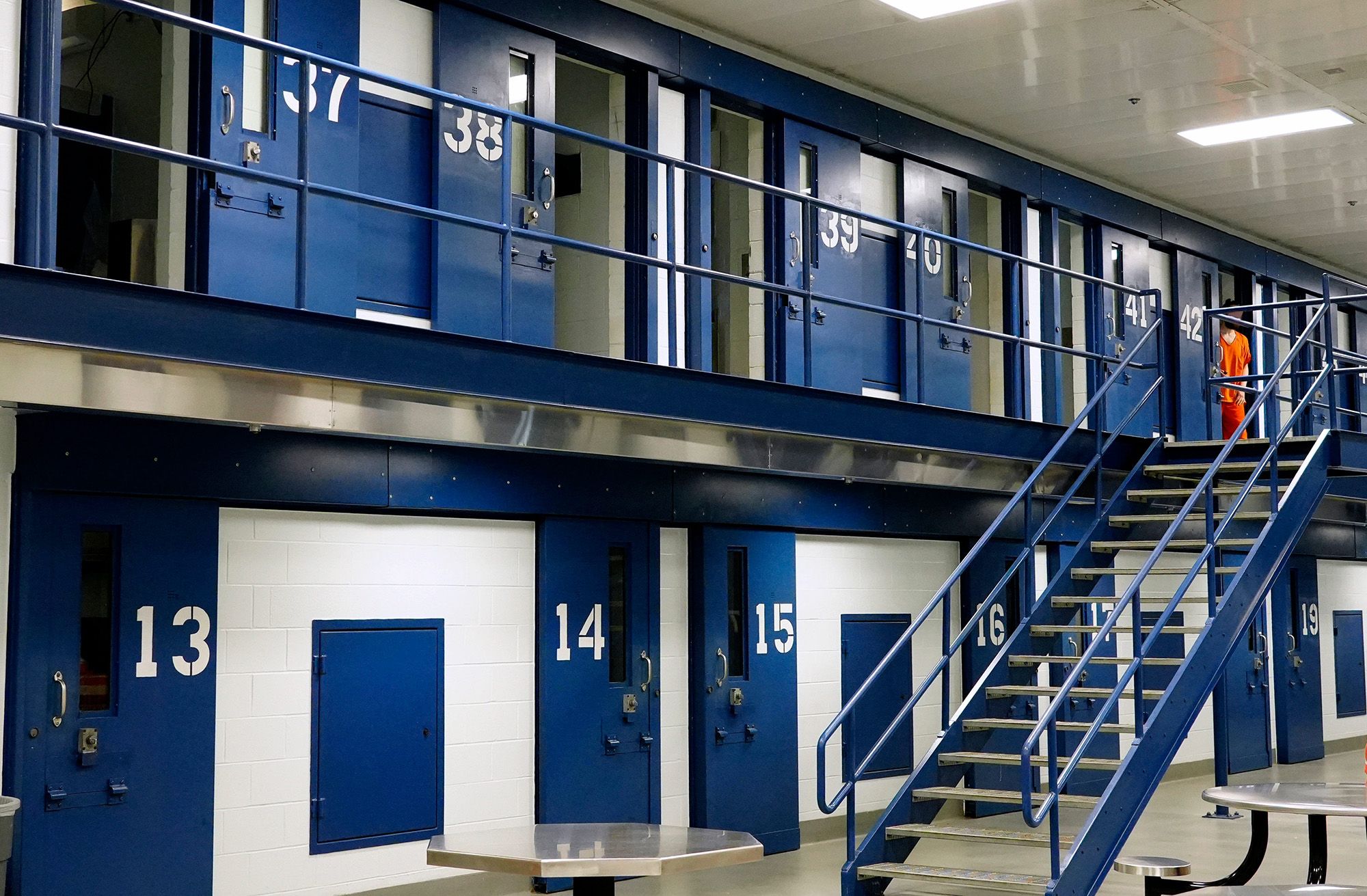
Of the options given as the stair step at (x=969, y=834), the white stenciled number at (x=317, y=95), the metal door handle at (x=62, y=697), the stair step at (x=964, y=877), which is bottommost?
the stair step at (x=964, y=877)

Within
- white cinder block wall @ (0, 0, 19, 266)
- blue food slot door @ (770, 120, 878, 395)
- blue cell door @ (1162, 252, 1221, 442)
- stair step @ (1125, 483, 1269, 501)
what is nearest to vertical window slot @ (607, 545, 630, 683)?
blue food slot door @ (770, 120, 878, 395)

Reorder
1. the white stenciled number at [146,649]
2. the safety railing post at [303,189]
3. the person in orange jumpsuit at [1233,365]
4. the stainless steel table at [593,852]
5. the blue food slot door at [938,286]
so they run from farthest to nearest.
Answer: the person in orange jumpsuit at [1233,365] → the blue food slot door at [938,286] → the white stenciled number at [146,649] → the safety railing post at [303,189] → the stainless steel table at [593,852]

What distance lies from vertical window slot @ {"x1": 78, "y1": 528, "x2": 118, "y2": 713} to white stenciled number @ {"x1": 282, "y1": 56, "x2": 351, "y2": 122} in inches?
94.6

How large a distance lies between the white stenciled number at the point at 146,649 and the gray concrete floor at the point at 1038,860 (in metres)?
1.94

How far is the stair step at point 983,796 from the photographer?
7930 mm

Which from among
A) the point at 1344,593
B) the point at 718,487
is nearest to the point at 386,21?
the point at 718,487

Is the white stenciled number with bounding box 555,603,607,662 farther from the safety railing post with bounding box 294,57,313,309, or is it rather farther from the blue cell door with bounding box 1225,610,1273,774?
the blue cell door with bounding box 1225,610,1273,774

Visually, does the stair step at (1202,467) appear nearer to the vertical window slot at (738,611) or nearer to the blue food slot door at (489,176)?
the vertical window slot at (738,611)

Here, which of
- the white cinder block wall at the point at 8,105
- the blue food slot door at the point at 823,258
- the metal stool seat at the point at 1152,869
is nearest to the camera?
the white cinder block wall at the point at 8,105

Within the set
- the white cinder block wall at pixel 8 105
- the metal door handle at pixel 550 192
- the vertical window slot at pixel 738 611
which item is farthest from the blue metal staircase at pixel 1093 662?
the white cinder block wall at pixel 8 105

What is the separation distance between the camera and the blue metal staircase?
299 inches

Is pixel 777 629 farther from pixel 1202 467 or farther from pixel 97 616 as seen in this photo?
pixel 97 616

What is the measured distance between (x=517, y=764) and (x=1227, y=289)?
1103cm

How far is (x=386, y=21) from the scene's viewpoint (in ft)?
27.7
